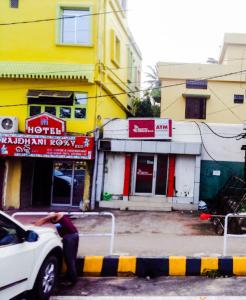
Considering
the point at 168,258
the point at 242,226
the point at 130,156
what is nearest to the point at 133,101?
the point at 130,156

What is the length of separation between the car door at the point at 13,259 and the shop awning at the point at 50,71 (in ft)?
37.4

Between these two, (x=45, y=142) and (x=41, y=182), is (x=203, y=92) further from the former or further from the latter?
(x=45, y=142)

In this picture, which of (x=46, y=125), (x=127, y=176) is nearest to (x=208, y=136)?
(x=127, y=176)

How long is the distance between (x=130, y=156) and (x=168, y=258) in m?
9.99

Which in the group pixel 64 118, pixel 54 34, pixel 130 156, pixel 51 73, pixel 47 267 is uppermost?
pixel 54 34

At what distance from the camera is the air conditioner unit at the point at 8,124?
16734 millimetres

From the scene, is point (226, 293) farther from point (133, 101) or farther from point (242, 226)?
point (133, 101)

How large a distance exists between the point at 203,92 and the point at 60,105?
450 inches

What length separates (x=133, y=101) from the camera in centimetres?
2627

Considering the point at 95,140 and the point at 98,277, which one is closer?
the point at 98,277

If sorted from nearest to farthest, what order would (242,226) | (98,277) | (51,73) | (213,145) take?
1. (98,277)
2. (242,226)
3. (51,73)
4. (213,145)

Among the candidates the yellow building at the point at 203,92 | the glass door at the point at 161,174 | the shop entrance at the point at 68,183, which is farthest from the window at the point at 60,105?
the yellow building at the point at 203,92

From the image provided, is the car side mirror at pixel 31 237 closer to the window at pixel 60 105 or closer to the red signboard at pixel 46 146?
the red signboard at pixel 46 146

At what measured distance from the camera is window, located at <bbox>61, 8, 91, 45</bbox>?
55.3ft
